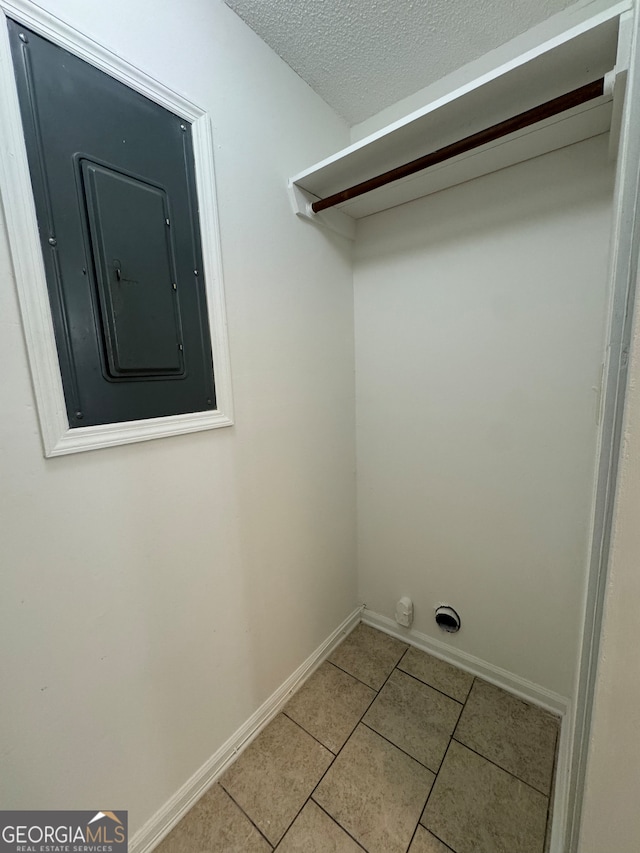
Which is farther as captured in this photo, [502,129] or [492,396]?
[492,396]

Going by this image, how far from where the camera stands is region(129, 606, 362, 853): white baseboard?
920mm

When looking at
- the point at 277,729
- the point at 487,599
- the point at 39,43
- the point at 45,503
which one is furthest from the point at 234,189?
the point at 277,729

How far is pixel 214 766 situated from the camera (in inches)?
42.4

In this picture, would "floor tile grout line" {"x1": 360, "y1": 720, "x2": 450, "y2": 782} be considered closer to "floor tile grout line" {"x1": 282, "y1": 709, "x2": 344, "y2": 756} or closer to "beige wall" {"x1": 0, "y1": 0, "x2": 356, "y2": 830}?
"floor tile grout line" {"x1": 282, "y1": 709, "x2": 344, "y2": 756}

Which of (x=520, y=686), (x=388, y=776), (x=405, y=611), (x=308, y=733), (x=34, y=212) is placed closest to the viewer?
(x=34, y=212)

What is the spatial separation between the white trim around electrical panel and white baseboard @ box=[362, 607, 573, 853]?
5.07ft

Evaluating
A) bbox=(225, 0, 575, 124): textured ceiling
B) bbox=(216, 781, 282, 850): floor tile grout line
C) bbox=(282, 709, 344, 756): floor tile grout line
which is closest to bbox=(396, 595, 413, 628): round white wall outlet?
bbox=(282, 709, 344, 756): floor tile grout line

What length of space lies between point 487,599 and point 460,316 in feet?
4.09

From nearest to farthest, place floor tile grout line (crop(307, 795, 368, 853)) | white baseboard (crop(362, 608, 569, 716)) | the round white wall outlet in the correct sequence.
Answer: floor tile grout line (crop(307, 795, 368, 853)), white baseboard (crop(362, 608, 569, 716)), the round white wall outlet

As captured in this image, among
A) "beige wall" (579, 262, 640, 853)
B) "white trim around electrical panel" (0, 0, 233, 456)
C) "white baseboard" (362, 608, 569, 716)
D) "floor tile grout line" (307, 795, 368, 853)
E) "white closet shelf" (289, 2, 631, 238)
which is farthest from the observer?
"white baseboard" (362, 608, 569, 716)

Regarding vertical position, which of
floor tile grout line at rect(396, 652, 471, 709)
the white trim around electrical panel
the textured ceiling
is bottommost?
floor tile grout line at rect(396, 652, 471, 709)

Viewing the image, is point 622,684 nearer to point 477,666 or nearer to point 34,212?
point 477,666

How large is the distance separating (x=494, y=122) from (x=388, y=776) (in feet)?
7.14

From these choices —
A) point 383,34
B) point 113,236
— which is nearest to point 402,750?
point 113,236
